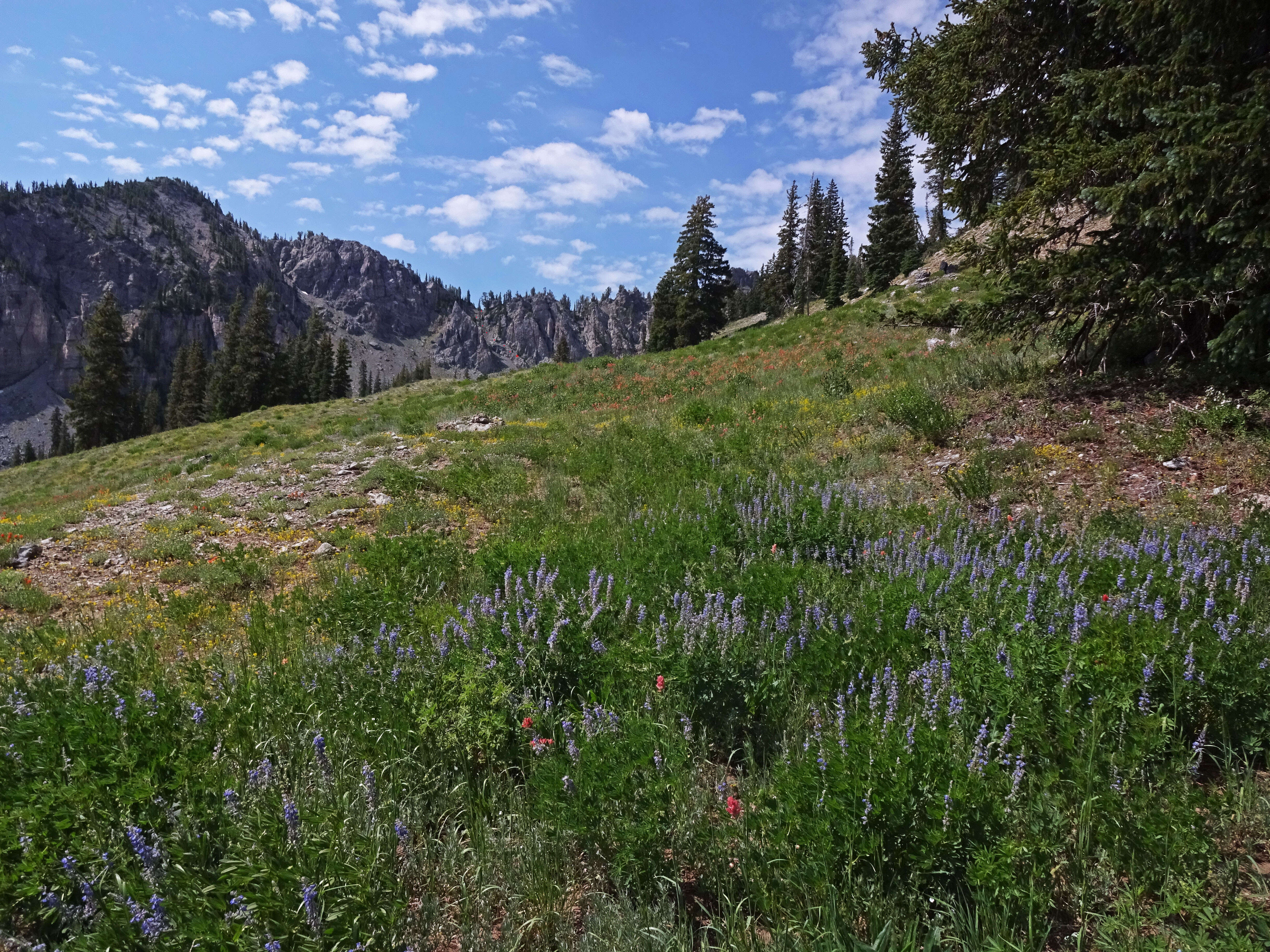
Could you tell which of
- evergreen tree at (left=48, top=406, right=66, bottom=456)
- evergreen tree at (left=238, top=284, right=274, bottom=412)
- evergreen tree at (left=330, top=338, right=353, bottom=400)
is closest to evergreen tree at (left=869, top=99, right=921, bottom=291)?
evergreen tree at (left=238, top=284, right=274, bottom=412)

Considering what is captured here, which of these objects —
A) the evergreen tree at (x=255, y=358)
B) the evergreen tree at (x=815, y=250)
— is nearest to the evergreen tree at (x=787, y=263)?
the evergreen tree at (x=815, y=250)

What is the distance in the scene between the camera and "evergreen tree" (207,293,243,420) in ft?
215

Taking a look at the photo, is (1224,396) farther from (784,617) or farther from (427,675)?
(427,675)

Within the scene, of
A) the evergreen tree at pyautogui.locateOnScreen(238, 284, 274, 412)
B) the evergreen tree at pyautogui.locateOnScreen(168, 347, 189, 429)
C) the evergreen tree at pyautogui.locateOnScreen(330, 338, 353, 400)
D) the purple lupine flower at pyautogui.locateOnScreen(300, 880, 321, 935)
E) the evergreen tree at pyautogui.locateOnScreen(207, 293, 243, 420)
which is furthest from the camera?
the evergreen tree at pyautogui.locateOnScreen(330, 338, 353, 400)

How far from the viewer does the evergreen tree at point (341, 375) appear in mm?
88250

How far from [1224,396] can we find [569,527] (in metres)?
8.15

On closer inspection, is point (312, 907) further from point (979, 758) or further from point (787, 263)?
point (787, 263)

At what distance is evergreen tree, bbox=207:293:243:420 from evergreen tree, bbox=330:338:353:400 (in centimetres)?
1489

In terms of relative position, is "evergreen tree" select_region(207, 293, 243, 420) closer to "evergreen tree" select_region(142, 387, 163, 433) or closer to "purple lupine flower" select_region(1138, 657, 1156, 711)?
"evergreen tree" select_region(142, 387, 163, 433)

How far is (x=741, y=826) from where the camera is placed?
9.04 ft

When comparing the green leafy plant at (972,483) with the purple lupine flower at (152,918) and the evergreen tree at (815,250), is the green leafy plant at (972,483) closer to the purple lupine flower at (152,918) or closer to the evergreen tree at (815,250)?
the purple lupine flower at (152,918)

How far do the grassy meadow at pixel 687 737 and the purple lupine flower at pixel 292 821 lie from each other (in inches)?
0.6

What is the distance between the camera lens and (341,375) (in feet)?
295

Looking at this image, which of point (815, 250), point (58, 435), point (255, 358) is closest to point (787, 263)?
point (815, 250)
